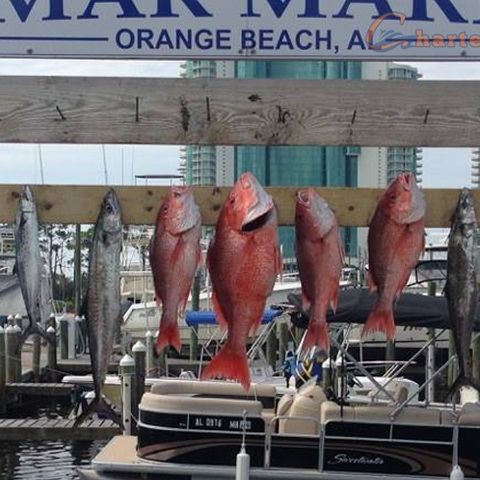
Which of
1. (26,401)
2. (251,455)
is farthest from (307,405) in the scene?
(26,401)

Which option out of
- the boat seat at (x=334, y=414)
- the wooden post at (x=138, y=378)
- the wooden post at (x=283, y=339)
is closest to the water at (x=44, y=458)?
the wooden post at (x=138, y=378)

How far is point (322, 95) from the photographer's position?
4.26 metres

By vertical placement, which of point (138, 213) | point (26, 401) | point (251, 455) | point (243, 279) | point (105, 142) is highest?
point (105, 142)

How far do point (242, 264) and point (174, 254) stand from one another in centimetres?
29

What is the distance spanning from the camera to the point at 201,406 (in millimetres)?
8883

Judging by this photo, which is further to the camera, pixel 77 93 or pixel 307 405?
pixel 307 405

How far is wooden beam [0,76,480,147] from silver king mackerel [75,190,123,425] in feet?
1.51

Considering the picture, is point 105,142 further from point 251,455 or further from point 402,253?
point 251,455

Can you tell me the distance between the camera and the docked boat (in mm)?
8641

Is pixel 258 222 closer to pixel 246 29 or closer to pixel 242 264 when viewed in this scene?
pixel 242 264

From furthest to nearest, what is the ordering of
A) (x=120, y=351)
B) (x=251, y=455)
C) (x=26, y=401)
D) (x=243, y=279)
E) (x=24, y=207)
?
(x=120, y=351), (x=26, y=401), (x=251, y=455), (x=24, y=207), (x=243, y=279)

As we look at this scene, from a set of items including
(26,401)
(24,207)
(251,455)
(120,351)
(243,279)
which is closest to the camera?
(243,279)

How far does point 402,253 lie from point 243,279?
0.65 meters

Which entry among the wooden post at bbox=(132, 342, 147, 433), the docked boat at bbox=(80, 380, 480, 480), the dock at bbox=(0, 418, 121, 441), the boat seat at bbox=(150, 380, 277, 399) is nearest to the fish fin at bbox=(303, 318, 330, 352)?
the docked boat at bbox=(80, 380, 480, 480)
